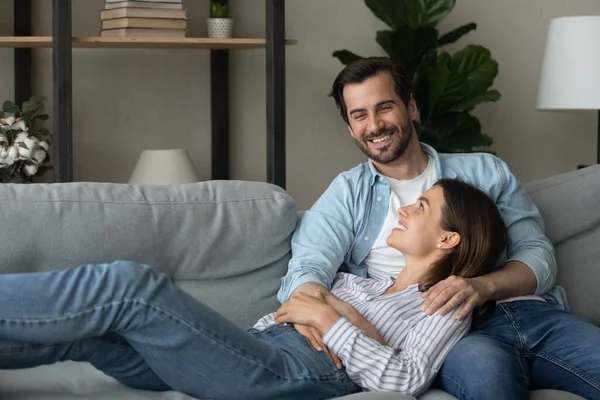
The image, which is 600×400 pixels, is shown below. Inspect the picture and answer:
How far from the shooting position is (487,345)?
1.85 m

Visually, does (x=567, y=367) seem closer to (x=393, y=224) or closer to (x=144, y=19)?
(x=393, y=224)

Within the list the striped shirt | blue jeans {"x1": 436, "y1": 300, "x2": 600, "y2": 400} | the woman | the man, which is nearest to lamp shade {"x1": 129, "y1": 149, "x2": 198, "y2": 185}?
the man

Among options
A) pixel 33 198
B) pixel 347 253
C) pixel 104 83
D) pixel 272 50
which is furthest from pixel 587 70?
pixel 33 198

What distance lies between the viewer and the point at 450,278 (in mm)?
2000

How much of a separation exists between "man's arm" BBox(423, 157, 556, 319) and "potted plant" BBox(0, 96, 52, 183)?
1609 mm

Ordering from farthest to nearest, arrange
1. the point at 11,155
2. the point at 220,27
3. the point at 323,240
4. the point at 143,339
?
the point at 220,27 < the point at 11,155 < the point at 323,240 < the point at 143,339

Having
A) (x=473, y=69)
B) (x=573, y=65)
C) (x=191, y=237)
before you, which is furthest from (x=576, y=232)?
(x=473, y=69)

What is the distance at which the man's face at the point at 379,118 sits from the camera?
233 centimetres

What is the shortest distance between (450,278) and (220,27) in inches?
69.6

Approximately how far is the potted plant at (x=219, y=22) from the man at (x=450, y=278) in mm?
1144

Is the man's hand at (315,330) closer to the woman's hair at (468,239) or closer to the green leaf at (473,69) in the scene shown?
the woman's hair at (468,239)

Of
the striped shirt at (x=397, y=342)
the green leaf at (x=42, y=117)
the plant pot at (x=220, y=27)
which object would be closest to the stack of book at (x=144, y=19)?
the plant pot at (x=220, y=27)

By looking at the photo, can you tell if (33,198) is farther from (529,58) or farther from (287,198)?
(529,58)

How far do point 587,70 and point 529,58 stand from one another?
82 cm
